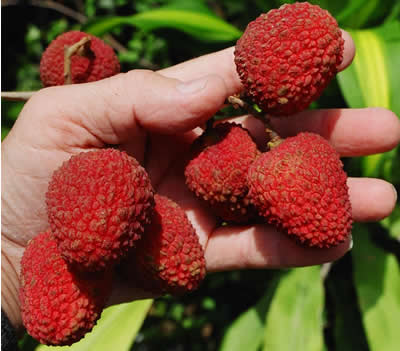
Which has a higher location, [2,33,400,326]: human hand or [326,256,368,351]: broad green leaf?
[2,33,400,326]: human hand

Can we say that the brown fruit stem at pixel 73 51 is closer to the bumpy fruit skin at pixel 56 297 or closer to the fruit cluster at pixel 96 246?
the fruit cluster at pixel 96 246

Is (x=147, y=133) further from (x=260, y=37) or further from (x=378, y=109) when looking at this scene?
(x=378, y=109)

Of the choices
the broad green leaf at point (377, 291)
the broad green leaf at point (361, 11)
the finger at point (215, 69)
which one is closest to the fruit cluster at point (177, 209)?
the finger at point (215, 69)

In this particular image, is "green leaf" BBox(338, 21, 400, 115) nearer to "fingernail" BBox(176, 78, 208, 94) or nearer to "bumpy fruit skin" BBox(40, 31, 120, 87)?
"fingernail" BBox(176, 78, 208, 94)

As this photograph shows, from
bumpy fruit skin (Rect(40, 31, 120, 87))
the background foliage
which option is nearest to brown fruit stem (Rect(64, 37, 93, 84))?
bumpy fruit skin (Rect(40, 31, 120, 87))

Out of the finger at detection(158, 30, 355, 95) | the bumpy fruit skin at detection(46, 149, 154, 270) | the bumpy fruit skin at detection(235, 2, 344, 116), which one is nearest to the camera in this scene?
the bumpy fruit skin at detection(46, 149, 154, 270)

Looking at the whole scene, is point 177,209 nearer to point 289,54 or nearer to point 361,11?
point 289,54

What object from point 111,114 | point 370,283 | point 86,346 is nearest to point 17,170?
point 111,114

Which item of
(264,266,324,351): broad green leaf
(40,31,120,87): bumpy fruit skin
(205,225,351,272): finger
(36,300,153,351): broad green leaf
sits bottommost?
(264,266,324,351): broad green leaf
